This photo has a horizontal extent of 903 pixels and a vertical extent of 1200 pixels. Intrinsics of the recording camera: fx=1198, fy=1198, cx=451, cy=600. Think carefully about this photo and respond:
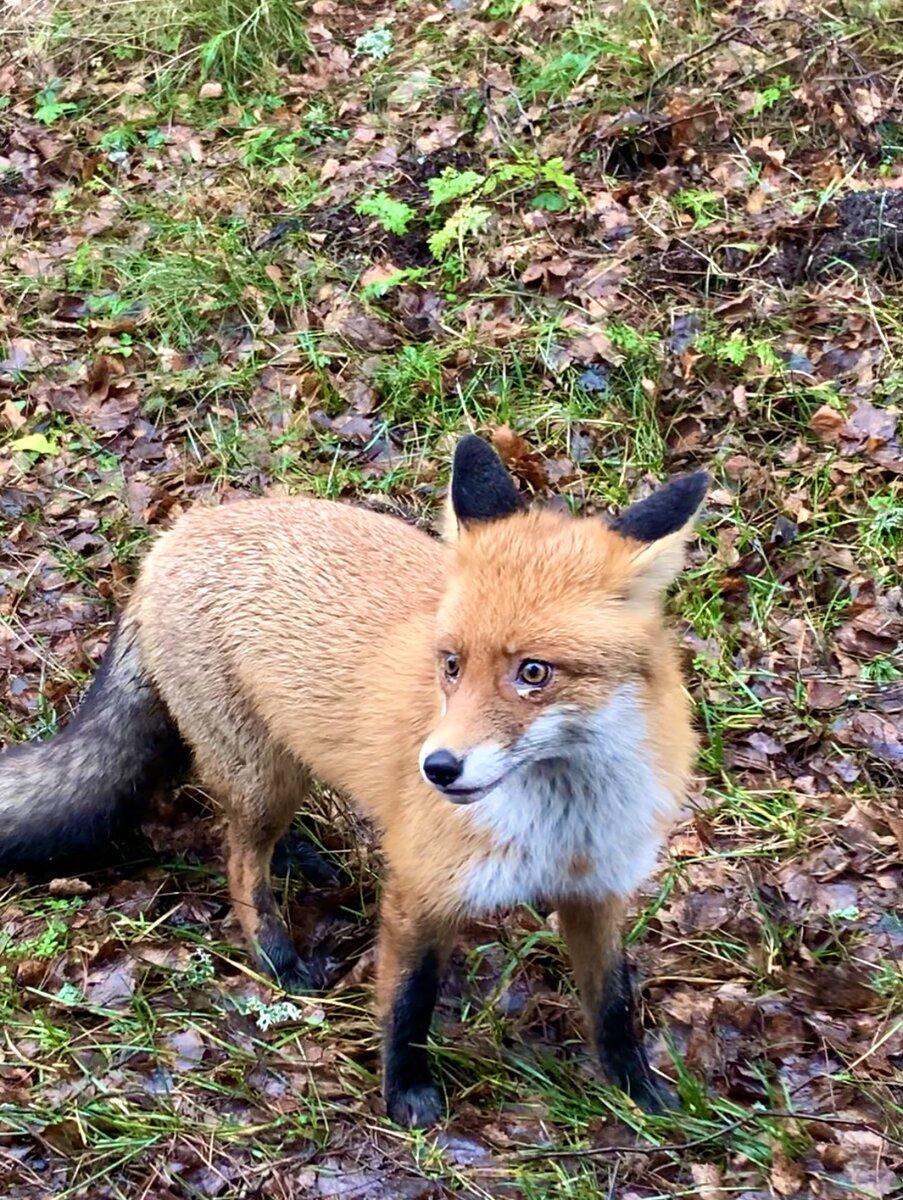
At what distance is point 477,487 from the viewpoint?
3627 mm

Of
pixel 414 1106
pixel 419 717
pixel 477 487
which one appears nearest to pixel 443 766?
pixel 419 717

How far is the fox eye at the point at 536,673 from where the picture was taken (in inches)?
121

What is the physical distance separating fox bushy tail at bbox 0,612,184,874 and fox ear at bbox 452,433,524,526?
5.57 feet

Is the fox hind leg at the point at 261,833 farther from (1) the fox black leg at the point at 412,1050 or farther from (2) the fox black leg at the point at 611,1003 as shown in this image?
(2) the fox black leg at the point at 611,1003

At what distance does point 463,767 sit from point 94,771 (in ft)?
7.28

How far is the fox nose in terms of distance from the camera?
294cm

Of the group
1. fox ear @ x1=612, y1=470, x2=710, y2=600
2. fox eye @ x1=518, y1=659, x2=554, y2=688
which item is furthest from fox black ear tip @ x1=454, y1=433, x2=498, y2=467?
fox eye @ x1=518, y1=659, x2=554, y2=688

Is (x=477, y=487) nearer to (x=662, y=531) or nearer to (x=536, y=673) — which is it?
(x=662, y=531)

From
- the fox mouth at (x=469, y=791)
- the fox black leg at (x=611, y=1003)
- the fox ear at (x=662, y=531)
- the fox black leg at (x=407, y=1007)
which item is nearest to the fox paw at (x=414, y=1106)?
the fox black leg at (x=407, y=1007)

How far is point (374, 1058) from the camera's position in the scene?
417 cm

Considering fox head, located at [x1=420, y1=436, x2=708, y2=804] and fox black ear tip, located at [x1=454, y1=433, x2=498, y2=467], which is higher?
fox black ear tip, located at [x1=454, y1=433, x2=498, y2=467]

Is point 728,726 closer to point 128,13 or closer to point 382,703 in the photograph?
point 382,703

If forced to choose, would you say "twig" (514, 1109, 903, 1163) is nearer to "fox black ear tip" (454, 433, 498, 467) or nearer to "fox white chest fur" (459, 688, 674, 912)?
"fox white chest fur" (459, 688, 674, 912)

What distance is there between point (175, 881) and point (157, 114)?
21.2ft
